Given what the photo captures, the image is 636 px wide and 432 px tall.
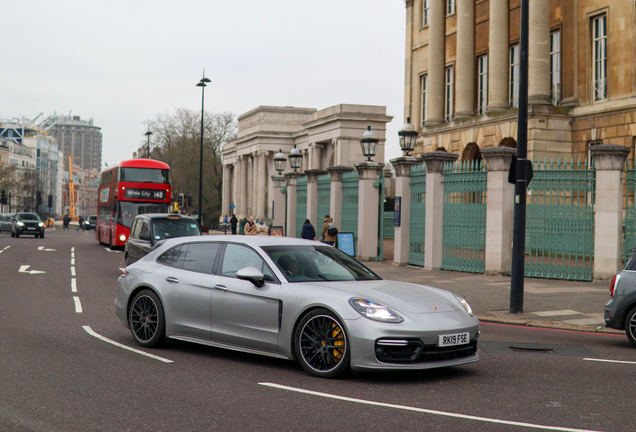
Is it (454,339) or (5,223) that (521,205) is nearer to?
(454,339)

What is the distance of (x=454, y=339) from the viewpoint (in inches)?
279

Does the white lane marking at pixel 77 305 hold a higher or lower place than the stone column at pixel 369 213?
lower

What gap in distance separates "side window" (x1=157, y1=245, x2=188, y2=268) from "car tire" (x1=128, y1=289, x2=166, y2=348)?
402 millimetres

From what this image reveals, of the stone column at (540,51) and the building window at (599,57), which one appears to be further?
the stone column at (540,51)

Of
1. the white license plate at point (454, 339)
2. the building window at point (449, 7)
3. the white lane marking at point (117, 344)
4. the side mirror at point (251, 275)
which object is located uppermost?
the building window at point (449, 7)

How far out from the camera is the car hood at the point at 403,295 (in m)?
7.12

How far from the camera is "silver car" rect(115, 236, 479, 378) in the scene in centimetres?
689

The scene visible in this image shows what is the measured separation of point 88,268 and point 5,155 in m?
157

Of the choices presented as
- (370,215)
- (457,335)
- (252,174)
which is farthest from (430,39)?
(252,174)

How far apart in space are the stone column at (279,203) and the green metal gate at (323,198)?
18.9 feet

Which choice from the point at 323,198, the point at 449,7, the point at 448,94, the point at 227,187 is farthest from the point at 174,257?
the point at 227,187

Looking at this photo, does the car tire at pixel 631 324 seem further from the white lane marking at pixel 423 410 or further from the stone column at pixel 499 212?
the stone column at pixel 499 212

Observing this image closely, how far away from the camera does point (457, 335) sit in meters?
7.11

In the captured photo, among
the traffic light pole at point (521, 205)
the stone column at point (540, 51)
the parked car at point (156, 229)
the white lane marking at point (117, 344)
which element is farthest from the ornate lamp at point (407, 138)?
the white lane marking at point (117, 344)
